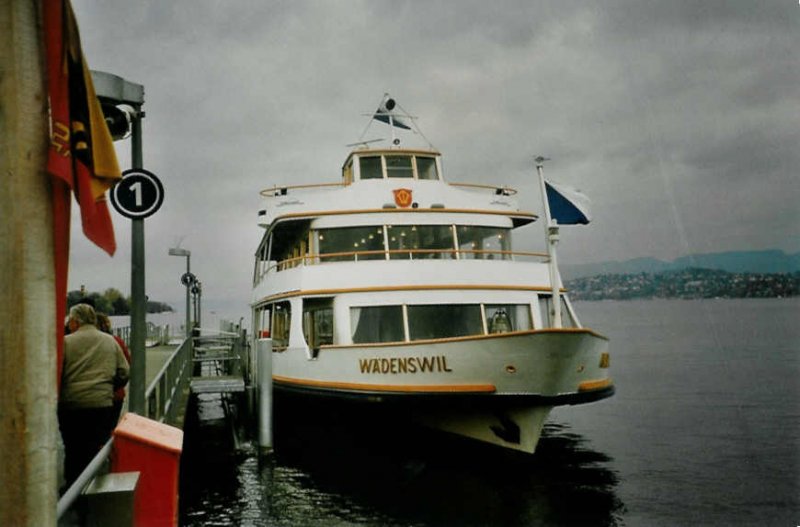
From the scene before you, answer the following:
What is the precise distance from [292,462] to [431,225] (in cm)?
584

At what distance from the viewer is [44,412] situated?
282cm

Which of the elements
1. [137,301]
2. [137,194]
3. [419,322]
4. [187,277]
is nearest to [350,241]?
[419,322]

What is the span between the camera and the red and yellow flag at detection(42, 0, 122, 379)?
2957 millimetres

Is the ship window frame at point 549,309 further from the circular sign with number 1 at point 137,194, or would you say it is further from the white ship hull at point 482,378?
the circular sign with number 1 at point 137,194

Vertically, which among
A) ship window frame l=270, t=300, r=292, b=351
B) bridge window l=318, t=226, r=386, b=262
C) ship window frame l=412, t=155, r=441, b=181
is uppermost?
ship window frame l=412, t=155, r=441, b=181

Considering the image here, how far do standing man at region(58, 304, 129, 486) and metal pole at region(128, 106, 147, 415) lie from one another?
2.04 feet

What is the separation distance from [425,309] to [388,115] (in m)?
8.16

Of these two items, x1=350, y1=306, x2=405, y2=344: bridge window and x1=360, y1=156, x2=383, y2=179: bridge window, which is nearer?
x1=350, y1=306, x2=405, y2=344: bridge window

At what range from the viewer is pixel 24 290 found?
2771mm

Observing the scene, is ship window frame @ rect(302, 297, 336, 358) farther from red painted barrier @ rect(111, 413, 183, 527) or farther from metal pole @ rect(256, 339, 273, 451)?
red painted barrier @ rect(111, 413, 183, 527)

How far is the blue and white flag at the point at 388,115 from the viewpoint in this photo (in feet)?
65.2

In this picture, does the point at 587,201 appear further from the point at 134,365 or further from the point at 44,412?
the point at 44,412

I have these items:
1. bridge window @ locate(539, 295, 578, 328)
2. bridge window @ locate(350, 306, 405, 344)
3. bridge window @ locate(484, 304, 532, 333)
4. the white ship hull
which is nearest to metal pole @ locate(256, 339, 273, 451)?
the white ship hull

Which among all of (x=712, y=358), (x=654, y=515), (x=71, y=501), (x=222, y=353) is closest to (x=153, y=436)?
(x=71, y=501)
